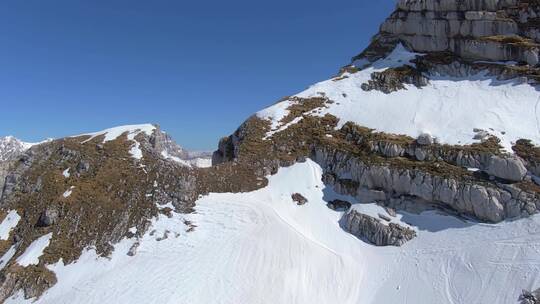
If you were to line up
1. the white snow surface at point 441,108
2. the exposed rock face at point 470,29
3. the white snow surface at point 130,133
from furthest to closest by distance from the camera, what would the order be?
1. the exposed rock face at point 470,29
2. the white snow surface at point 130,133
3. the white snow surface at point 441,108

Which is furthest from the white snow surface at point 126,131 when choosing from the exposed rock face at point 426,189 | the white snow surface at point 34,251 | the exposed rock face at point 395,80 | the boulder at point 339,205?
the exposed rock face at point 395,80

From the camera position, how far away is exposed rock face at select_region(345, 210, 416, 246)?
2928cm

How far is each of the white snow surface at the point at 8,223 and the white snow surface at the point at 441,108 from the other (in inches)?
1082

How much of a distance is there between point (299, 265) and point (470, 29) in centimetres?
4429

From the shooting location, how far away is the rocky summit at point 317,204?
25.1 metres

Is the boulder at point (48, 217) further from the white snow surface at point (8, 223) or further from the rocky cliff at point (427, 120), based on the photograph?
the rocky cliff at point (427, 120)

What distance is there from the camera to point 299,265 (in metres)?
27.0

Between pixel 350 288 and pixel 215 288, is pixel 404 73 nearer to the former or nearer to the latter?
pixel 350 288

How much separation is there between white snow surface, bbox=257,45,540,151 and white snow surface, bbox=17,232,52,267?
25407mm

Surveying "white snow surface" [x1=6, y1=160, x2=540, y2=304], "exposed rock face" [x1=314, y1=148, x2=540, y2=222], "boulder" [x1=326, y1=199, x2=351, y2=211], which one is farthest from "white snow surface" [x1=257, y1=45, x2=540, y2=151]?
"white snow surface" [x1=6, y1=160, x2=540, y2=304]

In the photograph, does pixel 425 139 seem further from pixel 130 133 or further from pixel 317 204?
pixel 130 133

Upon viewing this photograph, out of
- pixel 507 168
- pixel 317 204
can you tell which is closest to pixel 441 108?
pixel 507 168

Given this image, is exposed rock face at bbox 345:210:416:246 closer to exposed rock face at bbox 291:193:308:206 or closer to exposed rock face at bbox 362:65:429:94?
exposed rock face at bbox 291:193:308:206

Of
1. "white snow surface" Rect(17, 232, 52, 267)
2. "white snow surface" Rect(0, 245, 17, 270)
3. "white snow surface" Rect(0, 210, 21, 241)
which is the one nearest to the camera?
"white snow surface" Rect(17, 232, 52, 267)
